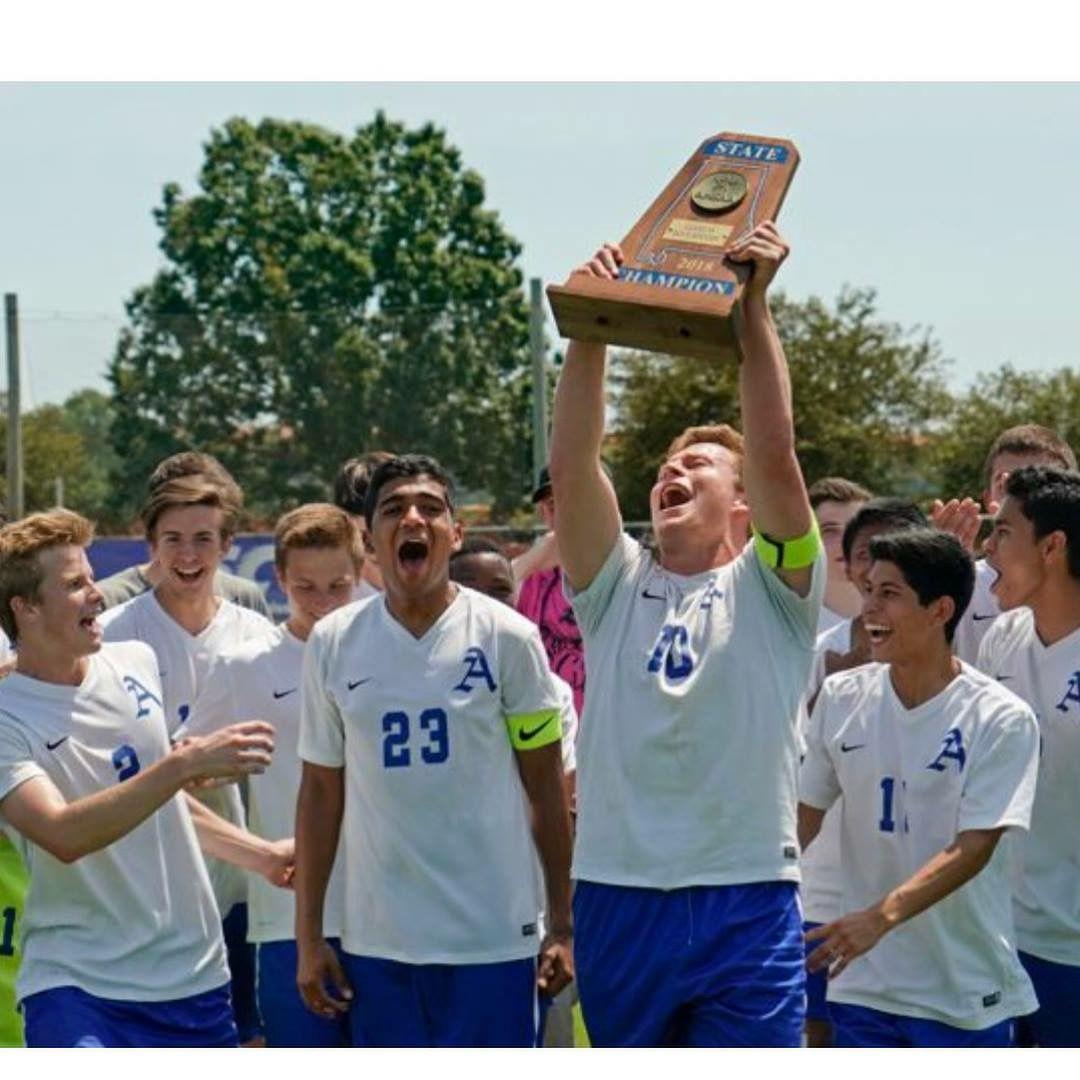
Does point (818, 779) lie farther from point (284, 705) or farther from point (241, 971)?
point (241, 971)

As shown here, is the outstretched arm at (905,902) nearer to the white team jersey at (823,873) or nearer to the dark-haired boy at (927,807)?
the dark-haired boy at (927,807)

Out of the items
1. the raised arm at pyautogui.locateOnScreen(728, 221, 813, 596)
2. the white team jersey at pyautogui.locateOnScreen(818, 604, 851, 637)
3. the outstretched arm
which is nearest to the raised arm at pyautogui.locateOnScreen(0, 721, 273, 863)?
the raised arm at pyautogui.locateOnScreen(728, 221, 813, 596)

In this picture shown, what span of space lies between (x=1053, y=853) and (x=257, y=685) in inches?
102

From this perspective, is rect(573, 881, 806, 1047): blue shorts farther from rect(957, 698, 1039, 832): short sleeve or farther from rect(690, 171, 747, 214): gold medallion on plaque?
rect(690, 171, 747, 214): gold medallion on plaque

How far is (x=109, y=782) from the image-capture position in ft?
20.4

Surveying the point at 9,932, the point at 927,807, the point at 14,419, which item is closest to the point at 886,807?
the point at 927,807

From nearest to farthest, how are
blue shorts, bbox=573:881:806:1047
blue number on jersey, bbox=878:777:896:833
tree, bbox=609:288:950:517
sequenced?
blue shorts, bbox=573:881:806:1047 < blue number on jersey, bbox=878:777:896:833 < tree, bbox=609:288:950:517

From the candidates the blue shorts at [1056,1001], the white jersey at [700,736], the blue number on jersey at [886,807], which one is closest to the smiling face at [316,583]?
the white jersey at [700,736]

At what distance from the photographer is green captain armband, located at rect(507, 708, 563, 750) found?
243 inches

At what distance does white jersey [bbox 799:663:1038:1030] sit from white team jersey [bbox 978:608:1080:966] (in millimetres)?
474

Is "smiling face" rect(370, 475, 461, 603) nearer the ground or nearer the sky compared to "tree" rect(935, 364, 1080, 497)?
nearer the ground

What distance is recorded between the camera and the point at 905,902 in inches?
240

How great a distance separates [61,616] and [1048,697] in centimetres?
308

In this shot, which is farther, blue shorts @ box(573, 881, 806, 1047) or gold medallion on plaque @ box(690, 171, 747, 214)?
gold medallion on plaque @ box(690, 171, 747, 214)
